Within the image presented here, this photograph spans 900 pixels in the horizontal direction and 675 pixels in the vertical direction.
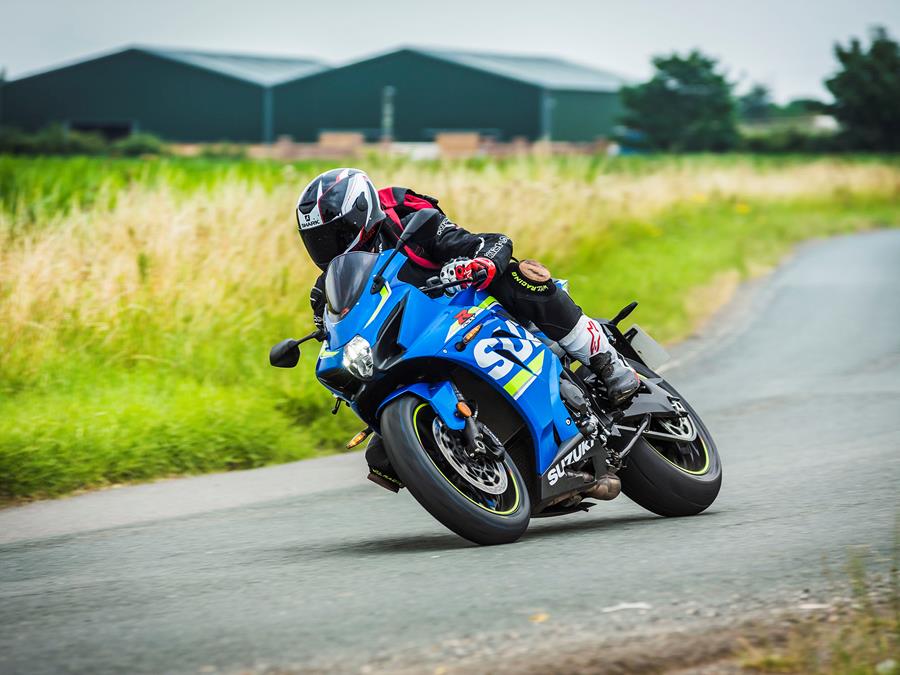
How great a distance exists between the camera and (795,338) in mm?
14242

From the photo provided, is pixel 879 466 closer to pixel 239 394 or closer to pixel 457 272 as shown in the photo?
pixel 457 272

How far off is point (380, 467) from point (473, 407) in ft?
1.64

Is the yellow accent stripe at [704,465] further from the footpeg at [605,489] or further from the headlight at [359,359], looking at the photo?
the headlight at [359,359]

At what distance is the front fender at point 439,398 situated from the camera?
18.0ft

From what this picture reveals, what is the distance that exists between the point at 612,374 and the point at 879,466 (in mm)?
2177

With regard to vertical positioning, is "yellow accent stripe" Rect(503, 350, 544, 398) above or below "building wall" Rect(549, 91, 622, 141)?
below

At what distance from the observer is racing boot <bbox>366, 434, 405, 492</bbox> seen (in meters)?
5.81

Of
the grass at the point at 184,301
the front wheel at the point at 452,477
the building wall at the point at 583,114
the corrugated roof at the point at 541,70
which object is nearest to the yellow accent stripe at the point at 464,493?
the front wheel at the point at 452,477

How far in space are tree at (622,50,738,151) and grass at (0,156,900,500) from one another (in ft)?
168

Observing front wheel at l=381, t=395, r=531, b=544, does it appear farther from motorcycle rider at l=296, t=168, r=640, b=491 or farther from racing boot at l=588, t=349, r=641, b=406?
racing boot at l=588, t=349, r=641, b=406

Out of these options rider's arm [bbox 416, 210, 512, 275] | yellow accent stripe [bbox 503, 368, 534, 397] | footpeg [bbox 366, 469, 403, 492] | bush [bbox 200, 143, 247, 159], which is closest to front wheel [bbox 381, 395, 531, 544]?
yellow accent stripe [bbox 503, 368, 534, 397]

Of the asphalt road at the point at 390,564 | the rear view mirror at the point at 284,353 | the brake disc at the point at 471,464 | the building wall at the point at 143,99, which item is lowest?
the asphalt road at the point at 390,564

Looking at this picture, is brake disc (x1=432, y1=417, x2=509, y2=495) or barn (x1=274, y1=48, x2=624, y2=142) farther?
barn (x1=274, y1=48, x2=624, y2=142)

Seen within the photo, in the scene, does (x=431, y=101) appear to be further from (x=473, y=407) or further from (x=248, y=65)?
(x=473, y=407)
